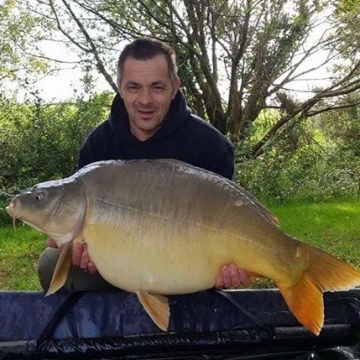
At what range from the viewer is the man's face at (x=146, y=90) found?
78.0 inches

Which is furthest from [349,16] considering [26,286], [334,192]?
[26,286]

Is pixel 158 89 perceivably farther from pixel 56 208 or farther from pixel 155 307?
pixel 155 307

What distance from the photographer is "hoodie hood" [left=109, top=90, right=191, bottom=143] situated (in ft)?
6.79

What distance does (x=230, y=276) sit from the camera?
1.52 metres

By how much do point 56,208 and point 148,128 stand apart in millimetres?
620

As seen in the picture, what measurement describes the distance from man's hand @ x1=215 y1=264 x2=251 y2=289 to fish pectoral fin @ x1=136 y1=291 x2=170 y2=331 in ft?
0.51

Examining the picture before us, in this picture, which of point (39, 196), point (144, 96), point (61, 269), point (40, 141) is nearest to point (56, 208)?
point (39, 196)

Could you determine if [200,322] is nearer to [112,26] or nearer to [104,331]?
[104,331]

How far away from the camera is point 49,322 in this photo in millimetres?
1708

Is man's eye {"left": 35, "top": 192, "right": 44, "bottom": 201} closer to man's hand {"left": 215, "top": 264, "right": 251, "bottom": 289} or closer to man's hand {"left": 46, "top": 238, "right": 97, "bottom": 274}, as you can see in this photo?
man's hand {"left": 46, "top": 238, "right": 97, "bottom": 274}

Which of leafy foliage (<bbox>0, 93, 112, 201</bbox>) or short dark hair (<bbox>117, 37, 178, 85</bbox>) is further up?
short dark hair (<bbox>117, 37, 178, 85</bbox>)

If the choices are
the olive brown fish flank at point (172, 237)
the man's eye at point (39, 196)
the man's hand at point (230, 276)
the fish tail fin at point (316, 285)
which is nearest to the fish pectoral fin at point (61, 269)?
the olive brown fish flank at point (172, 237)

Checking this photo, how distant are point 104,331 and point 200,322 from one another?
29 centimetres

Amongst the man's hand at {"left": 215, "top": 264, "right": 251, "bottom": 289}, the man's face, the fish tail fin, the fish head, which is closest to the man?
Result: the man's face
